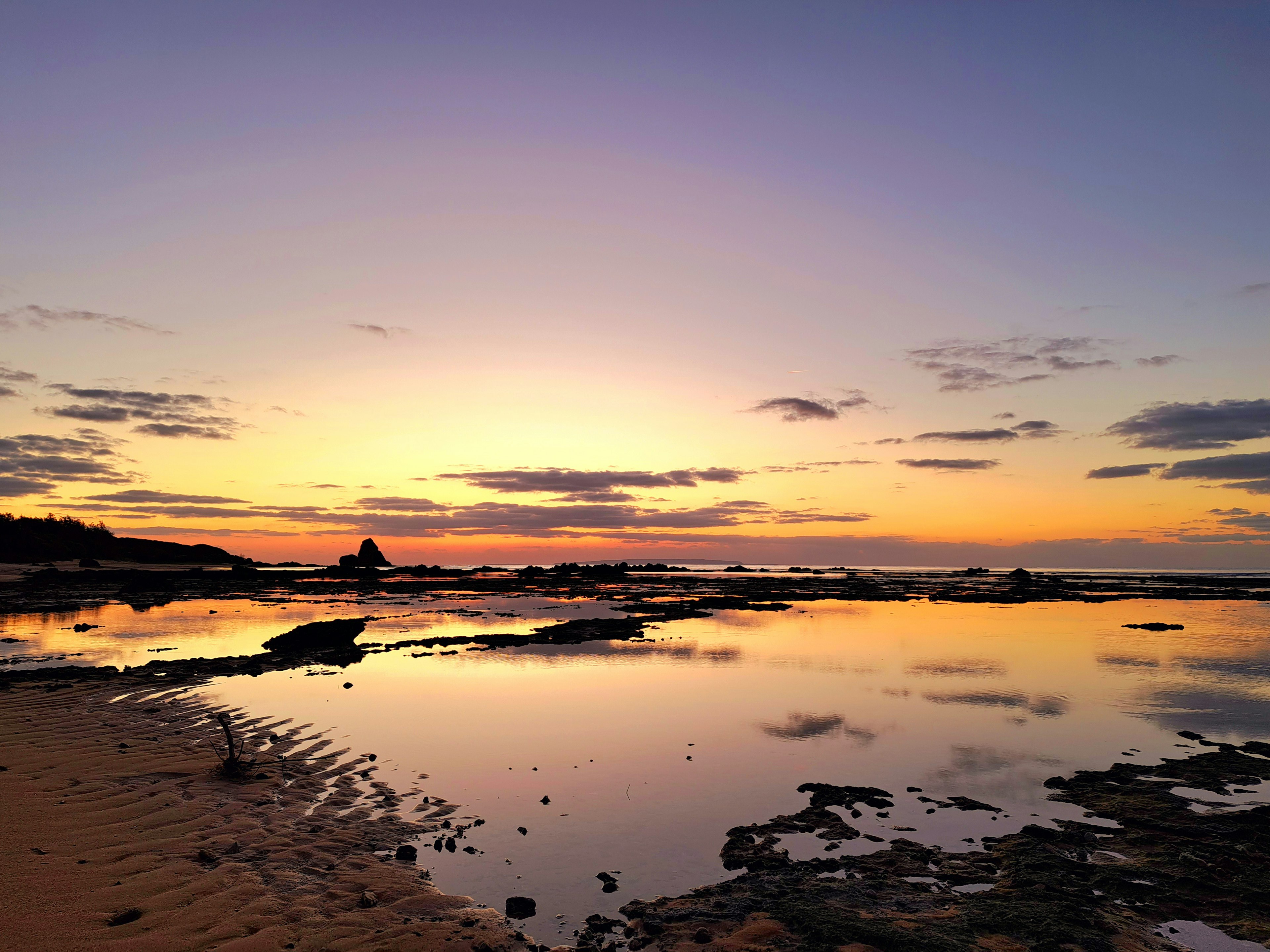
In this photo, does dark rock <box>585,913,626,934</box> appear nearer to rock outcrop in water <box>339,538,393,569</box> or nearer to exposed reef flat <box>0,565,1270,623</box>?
exposed reef flat <box>0,565,1270,623</box>

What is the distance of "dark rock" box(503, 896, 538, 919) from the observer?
845 cm

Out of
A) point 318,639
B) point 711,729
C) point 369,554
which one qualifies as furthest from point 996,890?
point 369,554

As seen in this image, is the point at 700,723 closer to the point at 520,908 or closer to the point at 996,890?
the point at 996,890

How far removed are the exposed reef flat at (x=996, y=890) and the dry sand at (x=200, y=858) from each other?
9.71ft

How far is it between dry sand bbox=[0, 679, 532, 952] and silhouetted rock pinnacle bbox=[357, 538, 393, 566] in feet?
490

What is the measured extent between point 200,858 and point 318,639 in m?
24.4

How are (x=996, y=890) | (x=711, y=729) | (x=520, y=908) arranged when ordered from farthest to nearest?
1. (x=711, y=729)
2. (x=996, y=890)
3. (x=520, y=908)

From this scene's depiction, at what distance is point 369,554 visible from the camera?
15512 cm

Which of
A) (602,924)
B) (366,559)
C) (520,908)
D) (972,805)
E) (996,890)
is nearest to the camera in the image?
(602,924)

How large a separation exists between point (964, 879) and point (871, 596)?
6812 centimetres

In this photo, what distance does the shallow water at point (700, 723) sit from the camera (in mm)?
10852

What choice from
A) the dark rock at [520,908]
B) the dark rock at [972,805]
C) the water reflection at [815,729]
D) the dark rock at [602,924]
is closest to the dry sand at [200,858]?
the dark rock at [520,908]

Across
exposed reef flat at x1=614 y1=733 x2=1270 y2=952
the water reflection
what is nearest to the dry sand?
exposed reef flat at x1=614 y1=733 x2=1270 y2=952

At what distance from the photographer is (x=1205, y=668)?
28266 millimetres
